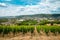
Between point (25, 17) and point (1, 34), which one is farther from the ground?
point (25, 17)

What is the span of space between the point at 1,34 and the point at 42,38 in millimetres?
863

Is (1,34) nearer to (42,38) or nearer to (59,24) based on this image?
(42,38)

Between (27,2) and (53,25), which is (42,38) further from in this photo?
(27,2)

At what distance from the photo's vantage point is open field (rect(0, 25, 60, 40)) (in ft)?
11.0

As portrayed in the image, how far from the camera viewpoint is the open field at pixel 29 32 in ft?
11.0

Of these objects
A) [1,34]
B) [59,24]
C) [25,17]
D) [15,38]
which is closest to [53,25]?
[59,24]

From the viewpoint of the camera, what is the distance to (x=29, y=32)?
11.2ft

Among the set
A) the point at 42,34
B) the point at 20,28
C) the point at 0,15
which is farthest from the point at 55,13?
the point at 0,15

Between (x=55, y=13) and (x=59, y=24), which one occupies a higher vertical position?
(x=55, y=13)

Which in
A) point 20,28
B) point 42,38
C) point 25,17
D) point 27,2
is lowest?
point 42,38

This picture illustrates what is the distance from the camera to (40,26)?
11.2 feet

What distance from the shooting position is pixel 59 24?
3.49 meters

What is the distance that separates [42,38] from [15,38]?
56cm

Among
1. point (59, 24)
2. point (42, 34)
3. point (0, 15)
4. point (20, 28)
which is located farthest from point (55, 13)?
point (0, 15)
